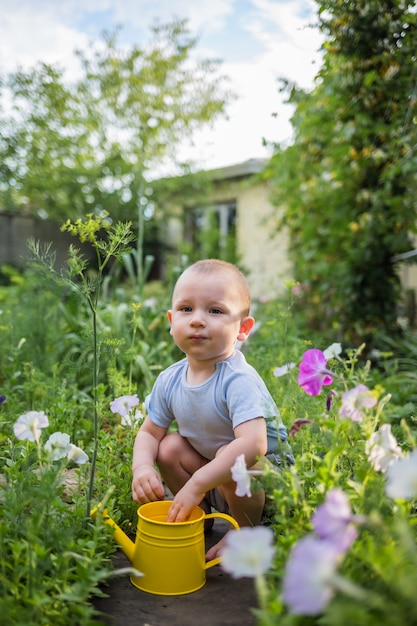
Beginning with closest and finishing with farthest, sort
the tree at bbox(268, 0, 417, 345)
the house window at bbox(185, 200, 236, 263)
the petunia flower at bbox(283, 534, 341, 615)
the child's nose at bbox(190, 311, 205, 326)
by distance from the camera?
1. the petunia flower at bbox(283, 534, 341, 615)
2. the child's nose at bbox(190, 311, 205, 326)
3. the tree at bbox(268, 0, 417, 345)
4. the house window at bbox(185, 200, 236, 263)

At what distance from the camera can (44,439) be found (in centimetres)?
197

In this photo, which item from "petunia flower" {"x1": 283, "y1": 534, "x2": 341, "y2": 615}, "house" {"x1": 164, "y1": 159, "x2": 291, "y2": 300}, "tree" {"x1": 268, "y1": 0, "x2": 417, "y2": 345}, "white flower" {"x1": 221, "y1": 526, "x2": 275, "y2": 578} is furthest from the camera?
"house" {"x1": 164, "y1": 159, "x2": 291, "y2": 300}

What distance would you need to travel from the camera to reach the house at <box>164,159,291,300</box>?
9742mm

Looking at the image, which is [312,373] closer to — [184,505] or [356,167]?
[184,505]

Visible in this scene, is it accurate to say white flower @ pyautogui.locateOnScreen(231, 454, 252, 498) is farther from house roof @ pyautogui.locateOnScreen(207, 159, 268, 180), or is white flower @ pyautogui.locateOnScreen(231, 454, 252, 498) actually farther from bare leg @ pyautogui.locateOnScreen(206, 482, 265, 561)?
house roof @ pyautogui.locateOnScreen(207, 159, 268, 180)

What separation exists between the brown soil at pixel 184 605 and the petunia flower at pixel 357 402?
0.56m

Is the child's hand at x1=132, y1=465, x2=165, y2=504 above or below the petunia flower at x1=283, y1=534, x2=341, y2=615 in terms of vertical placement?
below

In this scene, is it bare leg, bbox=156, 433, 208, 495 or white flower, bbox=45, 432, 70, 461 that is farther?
bare leg, bbox=156, 433, 208, 495

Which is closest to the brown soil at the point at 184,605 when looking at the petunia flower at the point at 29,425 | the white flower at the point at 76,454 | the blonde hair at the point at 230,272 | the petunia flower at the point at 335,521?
the white flower at the point at 76,454

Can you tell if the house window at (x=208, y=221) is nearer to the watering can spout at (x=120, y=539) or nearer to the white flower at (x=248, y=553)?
the watering can spout at (x=120, y=539)

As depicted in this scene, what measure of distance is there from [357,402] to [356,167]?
348cm

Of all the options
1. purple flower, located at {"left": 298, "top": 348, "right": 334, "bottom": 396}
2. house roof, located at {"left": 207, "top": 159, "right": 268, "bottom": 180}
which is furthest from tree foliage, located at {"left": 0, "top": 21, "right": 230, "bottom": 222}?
purple flower, located at {"left": 298, "top": 348, "right": 334, "bottom": 396}

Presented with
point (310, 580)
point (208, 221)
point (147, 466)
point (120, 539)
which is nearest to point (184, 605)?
point (120, 539)

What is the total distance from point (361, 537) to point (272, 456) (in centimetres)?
62
